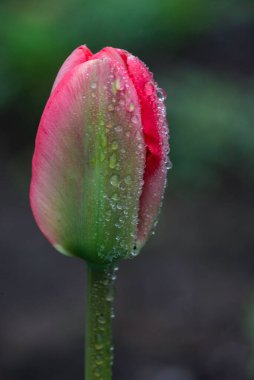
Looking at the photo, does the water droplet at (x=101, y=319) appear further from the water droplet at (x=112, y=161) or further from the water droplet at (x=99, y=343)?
the water droplet at (x=112, y=161)

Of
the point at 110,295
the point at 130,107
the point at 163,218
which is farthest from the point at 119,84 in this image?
the point at 163,218

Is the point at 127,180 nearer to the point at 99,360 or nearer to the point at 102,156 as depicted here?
the point at 102,156

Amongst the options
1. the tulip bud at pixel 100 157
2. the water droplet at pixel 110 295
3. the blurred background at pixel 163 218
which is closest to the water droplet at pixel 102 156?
the tulip bud at pixel 100 157

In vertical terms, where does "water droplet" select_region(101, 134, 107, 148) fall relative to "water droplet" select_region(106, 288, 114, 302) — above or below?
above

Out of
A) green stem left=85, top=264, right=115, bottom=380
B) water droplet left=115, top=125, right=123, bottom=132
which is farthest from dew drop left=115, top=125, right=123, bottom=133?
green stem left=85, top=264, right=115, bottom=380

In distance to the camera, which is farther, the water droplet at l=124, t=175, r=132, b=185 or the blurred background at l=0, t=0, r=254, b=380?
the blurred background at l=0, t=0, r=254, b=380

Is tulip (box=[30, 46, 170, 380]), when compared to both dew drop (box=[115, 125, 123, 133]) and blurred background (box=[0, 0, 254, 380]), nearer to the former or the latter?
dew drop (box=[115, 125, 123, 133])

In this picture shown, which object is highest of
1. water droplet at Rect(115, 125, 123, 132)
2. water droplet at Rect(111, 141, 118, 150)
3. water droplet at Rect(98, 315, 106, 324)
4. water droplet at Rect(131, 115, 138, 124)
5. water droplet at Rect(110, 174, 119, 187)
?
water droplet at Rect(131, 115, 138, 124)
